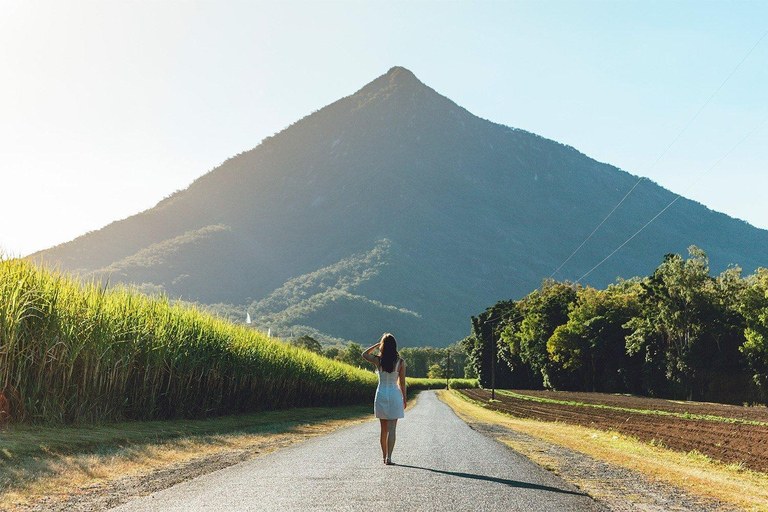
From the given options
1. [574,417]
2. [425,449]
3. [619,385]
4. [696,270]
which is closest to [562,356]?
[619,385]

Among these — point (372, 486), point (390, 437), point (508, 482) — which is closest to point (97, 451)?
point (390, 437)

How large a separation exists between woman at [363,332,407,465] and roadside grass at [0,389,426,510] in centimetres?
443

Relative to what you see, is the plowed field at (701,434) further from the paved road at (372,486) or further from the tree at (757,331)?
the tree at (757,331)

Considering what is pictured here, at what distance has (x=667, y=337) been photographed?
70875 millimetres

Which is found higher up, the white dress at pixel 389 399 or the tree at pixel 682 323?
the tree at pixel 682 323

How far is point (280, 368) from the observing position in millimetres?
35094

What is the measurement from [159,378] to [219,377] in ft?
17.2

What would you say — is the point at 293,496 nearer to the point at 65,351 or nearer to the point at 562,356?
the point at 65,351

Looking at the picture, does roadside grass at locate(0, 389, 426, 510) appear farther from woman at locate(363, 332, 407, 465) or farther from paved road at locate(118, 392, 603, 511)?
woman at locate(363, 332, 407, 465)

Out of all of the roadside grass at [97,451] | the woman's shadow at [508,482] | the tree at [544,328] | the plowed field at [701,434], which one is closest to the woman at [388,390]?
the woman's shadow at [508,482]

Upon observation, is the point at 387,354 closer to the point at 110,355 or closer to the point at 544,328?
the point at 110,355

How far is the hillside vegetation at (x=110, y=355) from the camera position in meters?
14.5

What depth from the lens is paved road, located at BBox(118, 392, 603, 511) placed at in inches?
349

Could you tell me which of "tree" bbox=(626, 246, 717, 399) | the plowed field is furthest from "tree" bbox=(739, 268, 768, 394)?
the plowed field
